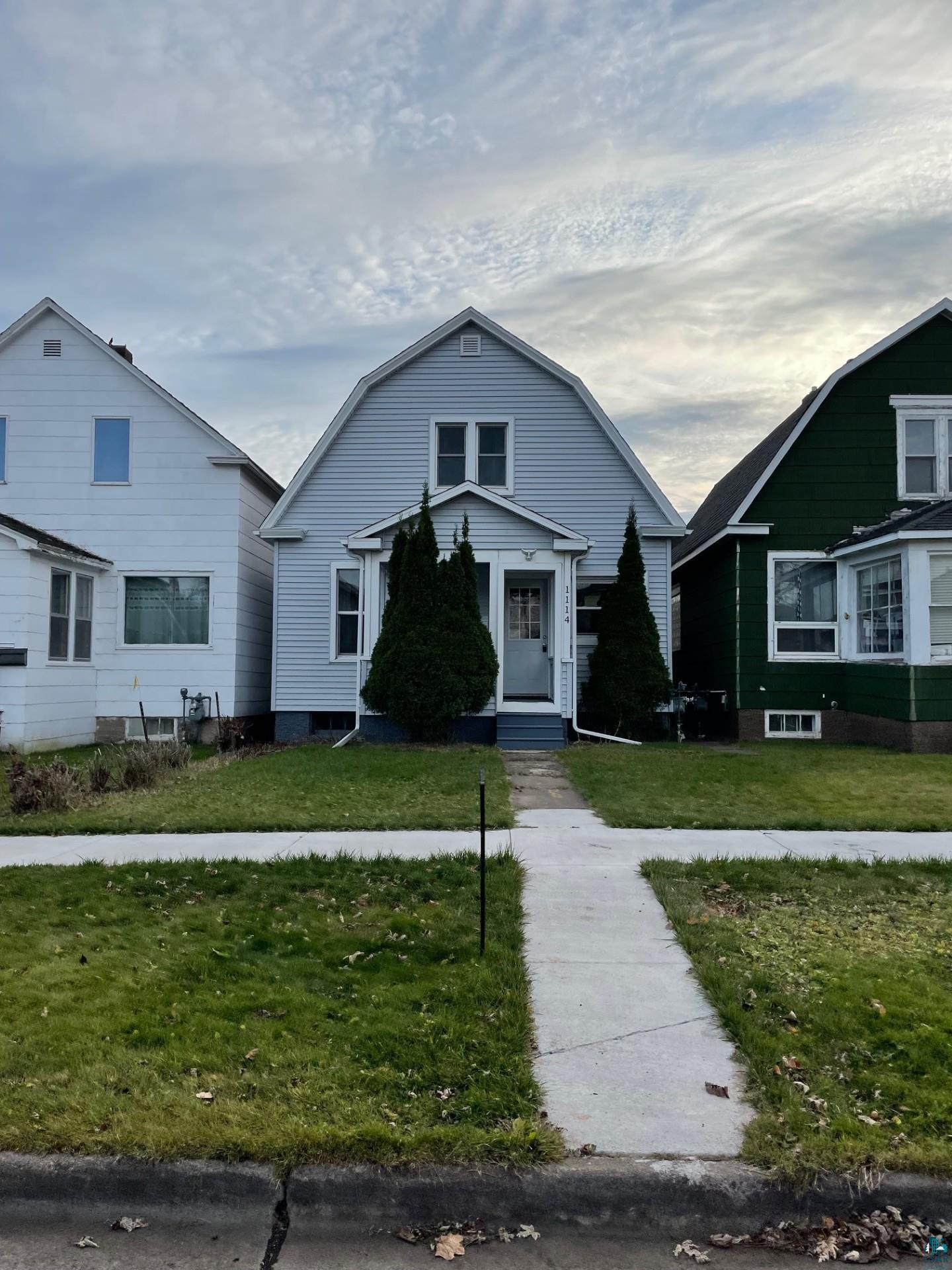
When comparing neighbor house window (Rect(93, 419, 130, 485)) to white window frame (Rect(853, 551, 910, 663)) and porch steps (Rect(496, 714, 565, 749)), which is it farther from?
white window frame (Rect(853, 551, 910, 663))

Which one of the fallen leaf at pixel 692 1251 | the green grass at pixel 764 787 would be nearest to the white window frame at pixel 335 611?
the green grass at pixel 764 787

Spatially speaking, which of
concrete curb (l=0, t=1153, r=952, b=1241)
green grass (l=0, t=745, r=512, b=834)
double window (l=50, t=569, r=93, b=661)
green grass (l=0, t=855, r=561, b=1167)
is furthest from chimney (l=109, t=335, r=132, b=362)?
concrete curb (l=0, t=1153, r=952, b=1241)

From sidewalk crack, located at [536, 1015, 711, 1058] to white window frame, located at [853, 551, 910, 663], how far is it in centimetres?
1174

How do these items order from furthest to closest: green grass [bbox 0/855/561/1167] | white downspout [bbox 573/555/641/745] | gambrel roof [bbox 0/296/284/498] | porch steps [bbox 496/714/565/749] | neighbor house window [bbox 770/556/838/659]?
1. gambrel roof [bbox 0/296/284/498]
2. neighbor house window [bbox 770/556/838/659]
3. white downspout [bbox 573/555/641/745]
4. porch steps [bbox 496/714/565/749]
5. green grass [bbox 0/855/561/1167]

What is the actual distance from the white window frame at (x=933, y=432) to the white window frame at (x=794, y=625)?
1880 millimetres

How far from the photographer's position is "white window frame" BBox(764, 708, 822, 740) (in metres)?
16.8

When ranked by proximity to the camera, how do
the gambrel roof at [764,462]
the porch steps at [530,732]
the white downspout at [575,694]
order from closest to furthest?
the porch steps at [530,732], the white downspout at [575,694], the gambrel roof at [764,462]

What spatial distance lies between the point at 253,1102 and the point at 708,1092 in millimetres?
1774

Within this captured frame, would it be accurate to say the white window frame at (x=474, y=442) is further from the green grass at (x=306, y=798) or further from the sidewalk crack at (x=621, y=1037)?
the sidewalk crack at (x=621, y=1037)

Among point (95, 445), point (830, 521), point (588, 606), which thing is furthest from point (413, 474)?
point (830, 521)

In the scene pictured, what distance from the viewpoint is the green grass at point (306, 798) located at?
877cm

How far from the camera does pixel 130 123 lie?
12.4 metres

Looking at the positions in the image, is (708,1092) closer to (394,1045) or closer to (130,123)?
(394,1045)

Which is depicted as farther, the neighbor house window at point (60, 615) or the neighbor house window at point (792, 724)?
the neighbor house window at point (792, 724)
